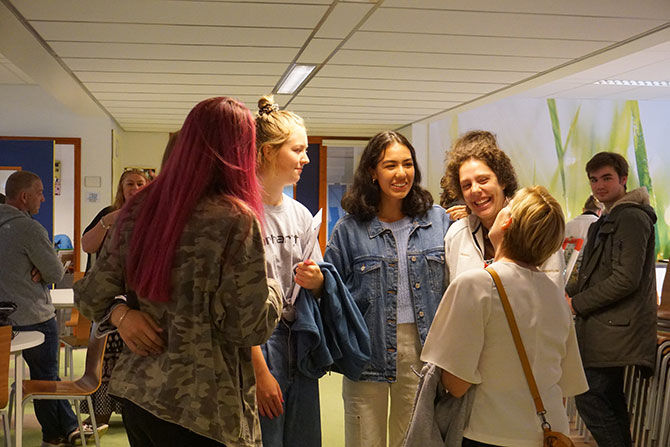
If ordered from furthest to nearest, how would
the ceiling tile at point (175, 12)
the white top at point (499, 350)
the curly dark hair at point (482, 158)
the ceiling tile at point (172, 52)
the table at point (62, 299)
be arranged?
the table at point (62, 299) → the ceiling tile at point (172, 52) → the ceiling tile at point (175, 12) → the curly dark hair at point (482, 158) → the white top at point (499, 350)

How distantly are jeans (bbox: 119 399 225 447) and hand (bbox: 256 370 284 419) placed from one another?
509 millimetres

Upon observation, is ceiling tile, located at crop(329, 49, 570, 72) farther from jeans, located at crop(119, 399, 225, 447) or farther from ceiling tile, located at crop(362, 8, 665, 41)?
jeans, located at crop(119, 399, 225, 447)

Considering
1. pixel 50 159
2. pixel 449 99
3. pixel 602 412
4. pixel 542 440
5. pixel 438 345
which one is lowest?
pixel 602 412

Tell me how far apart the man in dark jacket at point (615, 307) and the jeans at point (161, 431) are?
2.48 metres

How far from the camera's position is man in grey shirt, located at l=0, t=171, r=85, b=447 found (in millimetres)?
4531

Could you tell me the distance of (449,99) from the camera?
26.1ft

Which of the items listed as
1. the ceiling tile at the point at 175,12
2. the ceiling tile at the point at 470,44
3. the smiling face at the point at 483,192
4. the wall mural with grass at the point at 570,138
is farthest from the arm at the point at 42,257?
the wall mural with grass at the point at 570,138

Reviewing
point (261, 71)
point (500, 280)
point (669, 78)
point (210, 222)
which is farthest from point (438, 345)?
point (669, 78)

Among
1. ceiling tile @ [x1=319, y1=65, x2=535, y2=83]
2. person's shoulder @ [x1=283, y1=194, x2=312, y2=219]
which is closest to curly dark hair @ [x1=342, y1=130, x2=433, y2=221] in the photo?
person's shoulder @ [x1=283, y1=194, x2=312, y2=219]

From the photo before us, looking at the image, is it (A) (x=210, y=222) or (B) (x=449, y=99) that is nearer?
(A) (x=210, y=222)

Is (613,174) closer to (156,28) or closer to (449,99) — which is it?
(156,28)

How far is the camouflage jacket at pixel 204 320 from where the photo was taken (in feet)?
5.67

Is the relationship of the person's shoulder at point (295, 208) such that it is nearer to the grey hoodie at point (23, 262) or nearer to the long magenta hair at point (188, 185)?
the long magenta hair at point (188, 185)

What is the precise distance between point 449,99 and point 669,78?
3131 mm
